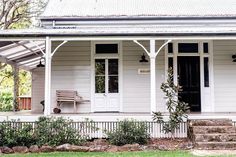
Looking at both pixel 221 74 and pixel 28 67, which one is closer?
pixel 221 74

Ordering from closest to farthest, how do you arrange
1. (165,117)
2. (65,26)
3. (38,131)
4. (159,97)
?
1. (38,131)
2. (165,117)
3. (159,97)
4. (65,26)

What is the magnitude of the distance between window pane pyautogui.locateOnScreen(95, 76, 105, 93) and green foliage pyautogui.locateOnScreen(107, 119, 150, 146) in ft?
9.11

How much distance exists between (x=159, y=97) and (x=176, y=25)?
3.48m

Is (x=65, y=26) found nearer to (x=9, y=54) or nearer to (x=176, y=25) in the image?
(x=9, y=54)

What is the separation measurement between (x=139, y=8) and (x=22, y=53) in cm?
557

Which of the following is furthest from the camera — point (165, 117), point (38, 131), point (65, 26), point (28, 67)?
point (28, 67)

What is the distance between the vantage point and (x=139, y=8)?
15.7 meters

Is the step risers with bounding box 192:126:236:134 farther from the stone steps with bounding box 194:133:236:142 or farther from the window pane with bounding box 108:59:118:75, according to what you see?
the window pane with bounding box 108:59:118:75

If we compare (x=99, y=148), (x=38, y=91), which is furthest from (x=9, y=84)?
(x=99, y=148)

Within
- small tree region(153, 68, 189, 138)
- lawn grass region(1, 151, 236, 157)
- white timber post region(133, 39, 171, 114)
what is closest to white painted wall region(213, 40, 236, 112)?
small tree region(153, 68, 189, 138)

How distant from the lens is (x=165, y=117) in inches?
435

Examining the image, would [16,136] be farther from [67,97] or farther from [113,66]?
[113,66]

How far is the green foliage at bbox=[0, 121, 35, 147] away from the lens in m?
10.1

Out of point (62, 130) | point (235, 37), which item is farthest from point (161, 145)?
point (235, 37)
